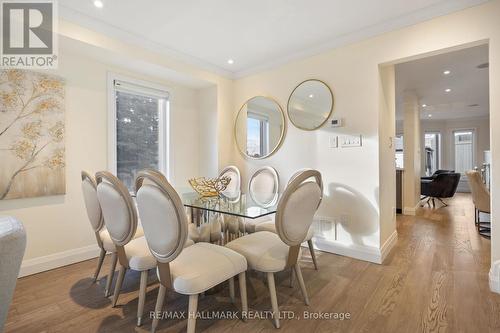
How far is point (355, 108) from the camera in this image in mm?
2783

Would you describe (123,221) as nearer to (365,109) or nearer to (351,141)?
(351,141)

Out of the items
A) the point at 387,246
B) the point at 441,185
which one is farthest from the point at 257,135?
the point at 441,185

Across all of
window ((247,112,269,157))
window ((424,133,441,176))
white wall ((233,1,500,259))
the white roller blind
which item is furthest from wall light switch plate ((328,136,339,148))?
window ((424,133,441,176))

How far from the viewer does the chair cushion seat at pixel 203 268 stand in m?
1.38

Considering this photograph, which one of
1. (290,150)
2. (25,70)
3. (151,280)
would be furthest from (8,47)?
(290,150)

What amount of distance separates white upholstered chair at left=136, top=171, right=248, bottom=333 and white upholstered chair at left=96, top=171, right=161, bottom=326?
0.30 m

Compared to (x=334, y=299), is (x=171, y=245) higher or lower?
higher

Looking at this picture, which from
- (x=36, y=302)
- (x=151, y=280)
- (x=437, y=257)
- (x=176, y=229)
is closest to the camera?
(x=176, y=229)

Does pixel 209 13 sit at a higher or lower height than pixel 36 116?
higher

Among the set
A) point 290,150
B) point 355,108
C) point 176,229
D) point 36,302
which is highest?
point 355,108

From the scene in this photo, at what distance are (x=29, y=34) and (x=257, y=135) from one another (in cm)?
270

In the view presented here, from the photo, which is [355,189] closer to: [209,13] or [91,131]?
[209,13]

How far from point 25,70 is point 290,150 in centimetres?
296

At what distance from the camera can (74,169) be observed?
109 inches
